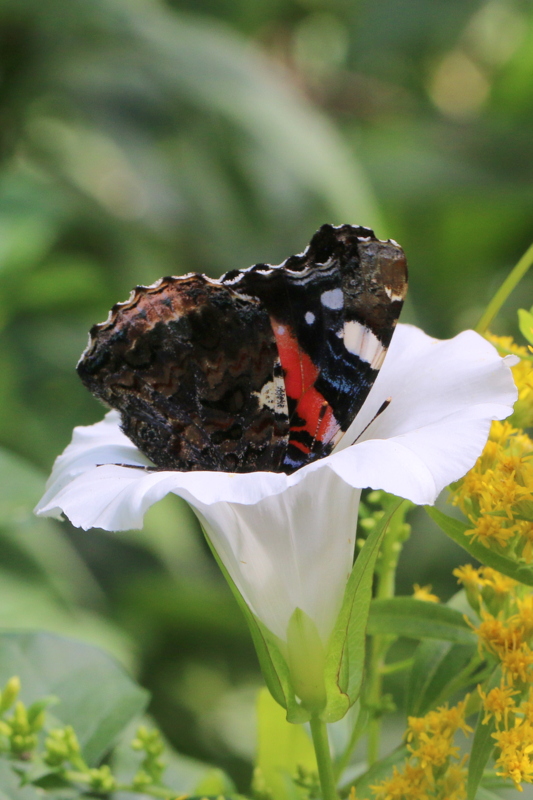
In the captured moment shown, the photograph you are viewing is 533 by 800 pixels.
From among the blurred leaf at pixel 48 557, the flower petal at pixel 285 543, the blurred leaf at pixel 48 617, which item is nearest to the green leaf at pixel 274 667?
the flower petal at pixel 285 543

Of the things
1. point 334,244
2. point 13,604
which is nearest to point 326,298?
point 334,244

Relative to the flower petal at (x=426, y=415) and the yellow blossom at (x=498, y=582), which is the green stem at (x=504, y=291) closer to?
the flower petal at (x=426, y=415)

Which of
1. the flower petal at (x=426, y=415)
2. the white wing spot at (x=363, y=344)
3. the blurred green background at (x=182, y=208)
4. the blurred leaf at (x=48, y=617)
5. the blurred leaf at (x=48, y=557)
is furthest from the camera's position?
the blurred green background at (x=182, y=208)

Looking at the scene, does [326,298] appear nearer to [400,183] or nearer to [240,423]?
[240,423]

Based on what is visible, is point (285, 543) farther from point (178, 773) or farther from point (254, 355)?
point (178, 773)

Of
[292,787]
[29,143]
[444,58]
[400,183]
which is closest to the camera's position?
[292,787]
